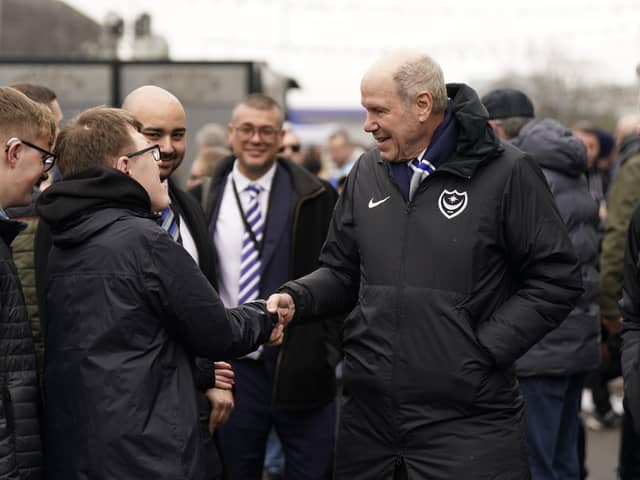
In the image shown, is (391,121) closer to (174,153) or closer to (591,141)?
(174,153)

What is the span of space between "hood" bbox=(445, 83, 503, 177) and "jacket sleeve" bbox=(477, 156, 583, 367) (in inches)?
5.1

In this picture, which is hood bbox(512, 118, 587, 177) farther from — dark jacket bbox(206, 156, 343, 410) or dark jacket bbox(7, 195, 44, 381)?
dark jacket bbox(7, 195, 44, 381)

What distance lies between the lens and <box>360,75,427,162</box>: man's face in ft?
14.4

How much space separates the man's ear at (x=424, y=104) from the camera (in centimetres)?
440

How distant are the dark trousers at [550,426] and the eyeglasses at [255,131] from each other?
6.29 feet

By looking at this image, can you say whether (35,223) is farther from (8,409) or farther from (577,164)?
(577,164)

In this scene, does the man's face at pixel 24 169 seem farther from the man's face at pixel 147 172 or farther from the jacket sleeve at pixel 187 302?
the jacket sleeve at pixel 187 302

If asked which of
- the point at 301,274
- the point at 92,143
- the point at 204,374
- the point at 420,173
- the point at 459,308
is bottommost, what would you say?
the point at 204,374

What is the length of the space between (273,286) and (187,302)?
6.90ft

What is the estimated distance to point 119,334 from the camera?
3.64 meters

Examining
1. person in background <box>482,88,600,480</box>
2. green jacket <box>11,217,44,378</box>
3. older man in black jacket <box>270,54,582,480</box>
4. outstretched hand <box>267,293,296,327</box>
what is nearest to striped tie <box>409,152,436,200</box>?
older man in black jacket <box>270,54,582,480</box>

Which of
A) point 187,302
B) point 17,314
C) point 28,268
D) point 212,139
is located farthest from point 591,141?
point 17,314

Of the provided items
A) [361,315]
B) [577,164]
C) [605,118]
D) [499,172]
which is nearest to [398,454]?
[361,315]

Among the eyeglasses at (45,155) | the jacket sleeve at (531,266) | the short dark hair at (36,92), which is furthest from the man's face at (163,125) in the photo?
the jacket sleeve at (531,266)
